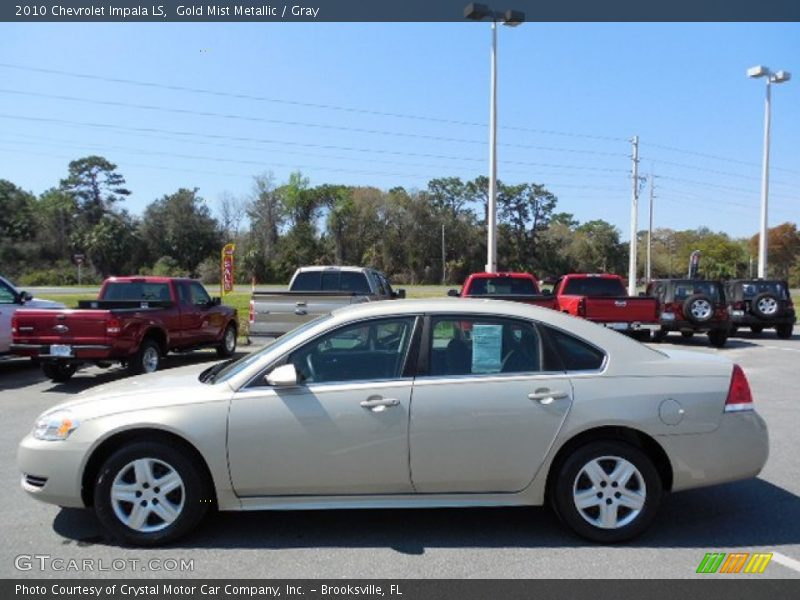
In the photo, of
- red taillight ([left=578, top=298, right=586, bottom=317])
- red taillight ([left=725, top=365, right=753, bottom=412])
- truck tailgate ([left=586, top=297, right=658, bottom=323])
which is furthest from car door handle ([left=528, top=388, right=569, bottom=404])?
truck tailgate ([left=586, top=297, right=658, bottom=323])

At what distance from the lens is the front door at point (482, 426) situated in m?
4.19

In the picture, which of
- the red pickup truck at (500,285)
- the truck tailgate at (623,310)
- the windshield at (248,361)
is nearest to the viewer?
the windshield at (248,361)

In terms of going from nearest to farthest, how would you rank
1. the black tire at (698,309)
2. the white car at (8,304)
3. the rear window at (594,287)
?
the white car at (8,304) → the black tire at (698,309) → the rear window at (594,287)

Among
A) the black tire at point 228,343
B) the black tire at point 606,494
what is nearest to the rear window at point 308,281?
the black tire at point 228,343

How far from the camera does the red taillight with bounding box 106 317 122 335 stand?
33.4 feet

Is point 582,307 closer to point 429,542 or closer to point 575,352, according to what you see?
point 575,352

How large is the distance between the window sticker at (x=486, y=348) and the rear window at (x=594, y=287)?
13.5 metres

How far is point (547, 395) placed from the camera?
427 centimetres

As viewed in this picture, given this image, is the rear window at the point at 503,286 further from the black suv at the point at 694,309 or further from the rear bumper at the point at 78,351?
the rear bumper at the point at 78,351

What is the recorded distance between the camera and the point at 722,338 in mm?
17344

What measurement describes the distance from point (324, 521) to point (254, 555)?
69 centimetres

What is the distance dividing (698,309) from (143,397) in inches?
623
